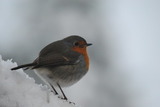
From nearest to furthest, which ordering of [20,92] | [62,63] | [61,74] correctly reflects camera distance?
[20,92] < [61,74] < [62,63]

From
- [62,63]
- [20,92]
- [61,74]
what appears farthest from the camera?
[62,63]

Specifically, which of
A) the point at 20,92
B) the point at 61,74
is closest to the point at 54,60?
the point at 61,74

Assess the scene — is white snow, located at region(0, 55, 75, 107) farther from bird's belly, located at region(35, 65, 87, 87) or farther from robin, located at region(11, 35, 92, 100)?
bird's belly, located at region(35, 65, 87, 87)

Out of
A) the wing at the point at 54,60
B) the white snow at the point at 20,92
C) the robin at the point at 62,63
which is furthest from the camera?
the robin at the point at 62,63

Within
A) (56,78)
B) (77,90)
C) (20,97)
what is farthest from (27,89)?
(77,90)

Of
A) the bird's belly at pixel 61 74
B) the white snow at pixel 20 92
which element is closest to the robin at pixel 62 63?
the bird's belly at pixel 61 74

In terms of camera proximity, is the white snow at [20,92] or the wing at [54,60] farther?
the wing at [54,60]

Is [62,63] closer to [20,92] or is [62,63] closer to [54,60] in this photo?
[54,60]

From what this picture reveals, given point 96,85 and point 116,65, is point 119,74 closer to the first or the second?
point 116,65

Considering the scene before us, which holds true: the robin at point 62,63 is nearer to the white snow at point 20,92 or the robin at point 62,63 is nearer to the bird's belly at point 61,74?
the bird's belly at point 61,74
